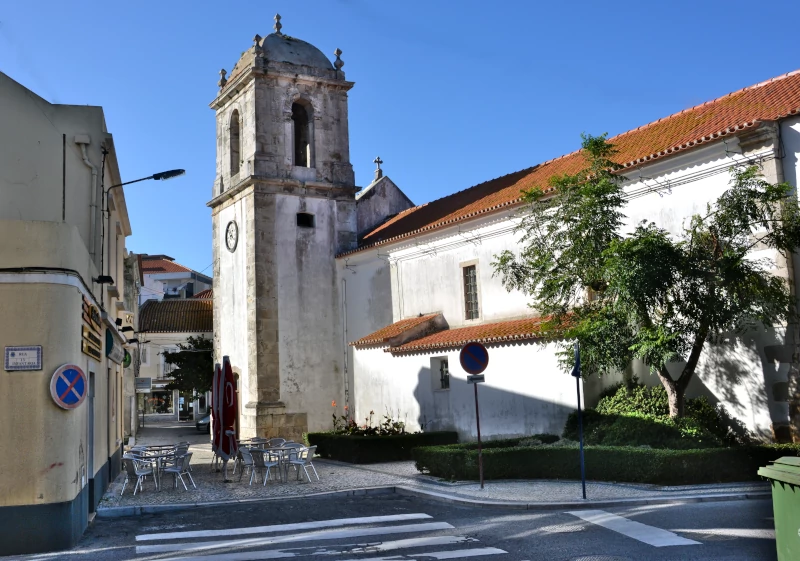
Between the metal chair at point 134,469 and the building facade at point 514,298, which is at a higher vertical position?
the building facade at point 514,298

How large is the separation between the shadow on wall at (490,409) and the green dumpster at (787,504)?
38.9 feet

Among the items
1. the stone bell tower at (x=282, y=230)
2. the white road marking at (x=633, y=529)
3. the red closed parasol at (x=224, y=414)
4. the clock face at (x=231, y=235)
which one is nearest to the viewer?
the white road marking at (x=633, y=529)

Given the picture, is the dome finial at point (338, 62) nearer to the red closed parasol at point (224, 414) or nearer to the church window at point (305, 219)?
the church window at point (305, 219)

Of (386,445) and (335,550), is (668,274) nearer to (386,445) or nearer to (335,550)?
(335,550)

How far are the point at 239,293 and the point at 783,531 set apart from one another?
24825 millimetres

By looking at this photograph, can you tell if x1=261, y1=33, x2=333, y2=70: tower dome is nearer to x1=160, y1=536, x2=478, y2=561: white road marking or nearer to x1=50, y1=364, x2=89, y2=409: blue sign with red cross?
x1=50, y1=364, x2=89, y2=409: blue sign with red cross

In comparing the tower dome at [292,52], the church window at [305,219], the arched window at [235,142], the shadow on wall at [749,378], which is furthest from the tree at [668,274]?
the arched window at [235,142]

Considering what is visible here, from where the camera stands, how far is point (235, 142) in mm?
31078

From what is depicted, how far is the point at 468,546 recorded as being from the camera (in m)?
9.57

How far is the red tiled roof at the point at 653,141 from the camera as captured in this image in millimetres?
16859

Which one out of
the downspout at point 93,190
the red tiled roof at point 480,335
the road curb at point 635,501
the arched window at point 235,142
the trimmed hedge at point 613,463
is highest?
the arched window at point 235,142

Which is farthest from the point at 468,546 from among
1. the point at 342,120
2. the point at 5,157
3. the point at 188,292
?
the point at 188,292

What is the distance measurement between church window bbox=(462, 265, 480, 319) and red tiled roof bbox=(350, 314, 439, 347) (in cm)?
142

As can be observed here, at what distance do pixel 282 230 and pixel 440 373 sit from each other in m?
9.17
